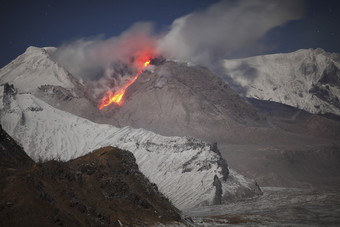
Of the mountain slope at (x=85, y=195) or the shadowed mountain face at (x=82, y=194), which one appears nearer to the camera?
the mountain slope at (x=85, y=195)

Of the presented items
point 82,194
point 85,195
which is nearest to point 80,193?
point 82,194

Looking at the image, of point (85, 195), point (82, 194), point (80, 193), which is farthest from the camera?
point (85, 195)

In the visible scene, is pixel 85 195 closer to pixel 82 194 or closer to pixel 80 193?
pixel 82 194

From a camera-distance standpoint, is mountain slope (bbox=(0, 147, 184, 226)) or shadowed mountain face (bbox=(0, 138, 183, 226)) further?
shadowed mountain face (bbox=(0, 138, 183, 226))

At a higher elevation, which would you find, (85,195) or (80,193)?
(80,193)

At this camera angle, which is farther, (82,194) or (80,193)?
(82,194)

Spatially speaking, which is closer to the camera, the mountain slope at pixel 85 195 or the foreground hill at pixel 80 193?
the mountain slope at pixel 85 195
